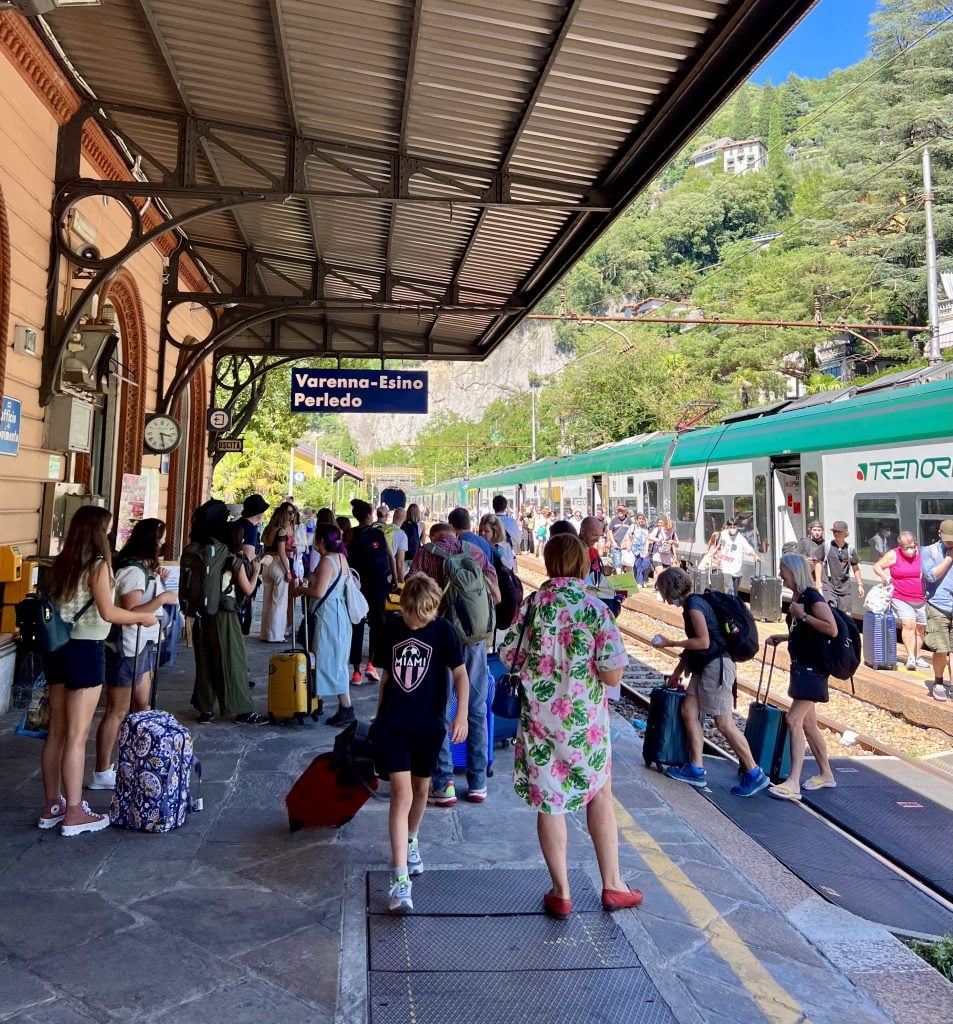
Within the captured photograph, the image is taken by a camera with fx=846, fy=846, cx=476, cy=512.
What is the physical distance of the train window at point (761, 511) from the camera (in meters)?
14.7

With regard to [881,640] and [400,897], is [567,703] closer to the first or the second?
[400,897]

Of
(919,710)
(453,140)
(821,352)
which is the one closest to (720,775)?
(919,710)

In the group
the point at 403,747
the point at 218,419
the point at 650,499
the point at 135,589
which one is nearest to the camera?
the point at 403,747

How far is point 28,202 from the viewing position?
688cm

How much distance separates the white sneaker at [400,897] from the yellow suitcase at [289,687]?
3.16 meters

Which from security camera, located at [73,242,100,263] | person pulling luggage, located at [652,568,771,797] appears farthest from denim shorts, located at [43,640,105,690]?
security camera, located at [73,242,100,263]

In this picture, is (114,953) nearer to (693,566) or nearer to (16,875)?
(16,875)

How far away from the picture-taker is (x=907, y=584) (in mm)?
9641

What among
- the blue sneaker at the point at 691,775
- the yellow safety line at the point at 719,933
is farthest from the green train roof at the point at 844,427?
the yellow safety line at the point at 719,933


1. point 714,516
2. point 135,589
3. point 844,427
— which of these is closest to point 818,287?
point 714,516

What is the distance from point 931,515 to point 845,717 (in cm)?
325

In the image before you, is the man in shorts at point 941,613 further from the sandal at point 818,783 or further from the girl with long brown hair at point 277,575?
the girl with long brown hair at point 277,575

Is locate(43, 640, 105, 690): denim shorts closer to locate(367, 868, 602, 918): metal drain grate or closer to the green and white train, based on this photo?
locate(367, 868, 602, 918): metal drain grate

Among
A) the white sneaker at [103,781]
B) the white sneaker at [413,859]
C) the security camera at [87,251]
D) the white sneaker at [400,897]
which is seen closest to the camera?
the white sneaker at [400,897]
